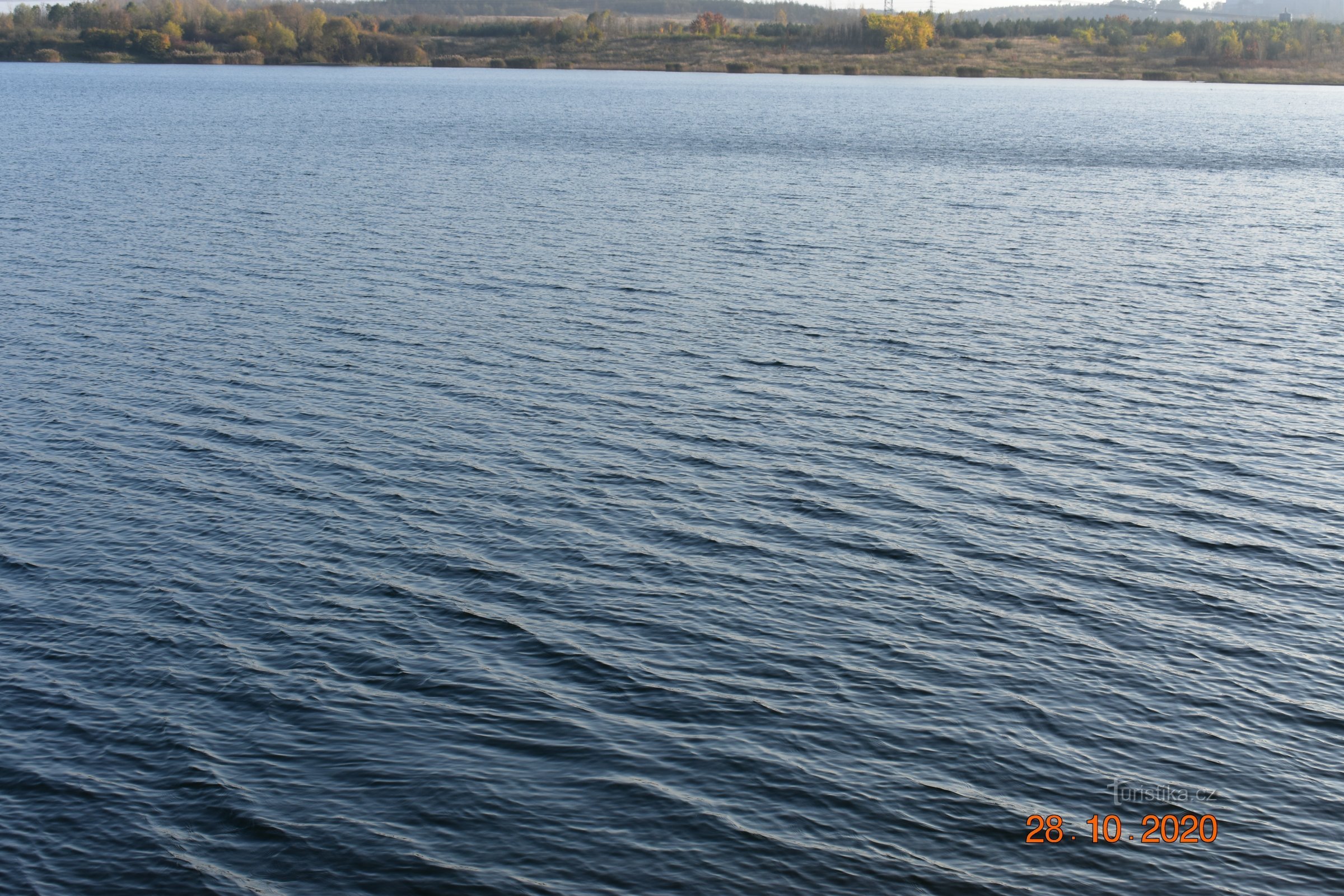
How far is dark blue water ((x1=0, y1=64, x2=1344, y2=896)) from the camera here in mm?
20906

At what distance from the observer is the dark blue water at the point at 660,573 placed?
68.6 ft

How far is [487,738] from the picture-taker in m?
23.4

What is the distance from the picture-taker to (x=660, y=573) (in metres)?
30.4

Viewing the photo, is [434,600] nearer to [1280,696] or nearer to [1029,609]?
[1029,609]

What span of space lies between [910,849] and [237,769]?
12654 millimetres
